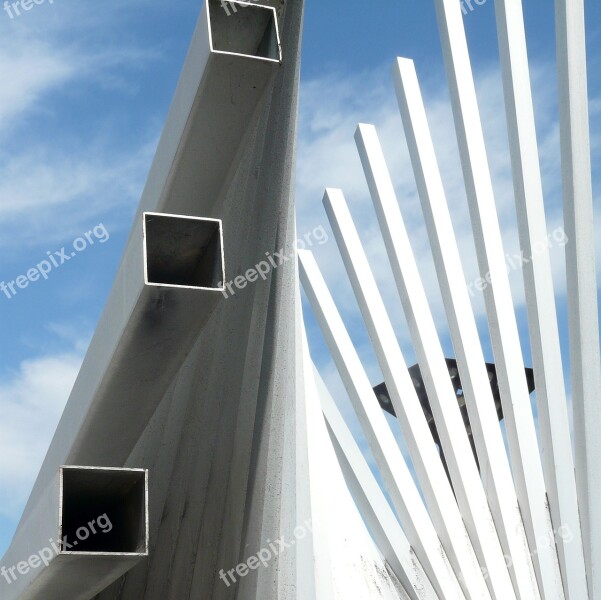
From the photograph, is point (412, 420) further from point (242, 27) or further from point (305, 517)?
point (242, 27)

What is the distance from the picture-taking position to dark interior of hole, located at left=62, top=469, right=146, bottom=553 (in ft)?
14.4

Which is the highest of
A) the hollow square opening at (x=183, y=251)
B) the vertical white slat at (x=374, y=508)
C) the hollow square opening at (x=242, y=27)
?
the hollow square opening at (x=242, y=27)

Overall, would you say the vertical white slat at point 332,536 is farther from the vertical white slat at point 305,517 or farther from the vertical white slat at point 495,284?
the vertical white slat at point 495,284

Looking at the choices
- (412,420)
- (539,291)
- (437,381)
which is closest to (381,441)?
(412,420)

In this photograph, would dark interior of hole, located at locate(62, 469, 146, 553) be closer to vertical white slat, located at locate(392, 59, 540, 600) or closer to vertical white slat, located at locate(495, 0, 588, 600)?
vertical white slat, located at locate(495, 0, 588, 600)

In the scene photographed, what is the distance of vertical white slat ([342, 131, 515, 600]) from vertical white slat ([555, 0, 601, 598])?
2.46 meters

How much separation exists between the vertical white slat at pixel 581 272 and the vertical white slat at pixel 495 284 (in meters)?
1.76

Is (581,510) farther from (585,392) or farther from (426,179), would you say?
(426,179)

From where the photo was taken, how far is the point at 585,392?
26.1ft

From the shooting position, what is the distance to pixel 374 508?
1204cm

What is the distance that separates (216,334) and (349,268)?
612 centimetres

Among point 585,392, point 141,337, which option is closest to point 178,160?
point 141,337

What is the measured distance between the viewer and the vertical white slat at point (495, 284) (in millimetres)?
10180

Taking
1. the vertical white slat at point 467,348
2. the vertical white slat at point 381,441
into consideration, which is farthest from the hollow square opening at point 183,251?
the vertical white slat at point 381,441
